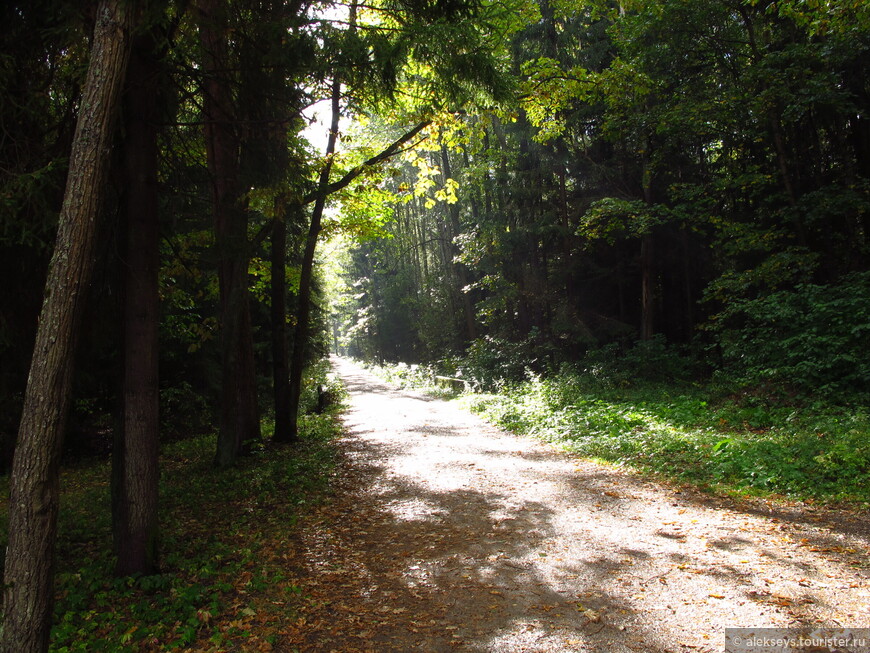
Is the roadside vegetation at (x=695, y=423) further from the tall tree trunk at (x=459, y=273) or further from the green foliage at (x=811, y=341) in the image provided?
the tall tree trunk at (x=459, y=273)

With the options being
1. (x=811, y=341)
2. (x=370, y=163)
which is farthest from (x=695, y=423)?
(x=370, y=163)

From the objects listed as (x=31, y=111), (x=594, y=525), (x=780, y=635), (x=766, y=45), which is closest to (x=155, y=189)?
(x=31, y=111)

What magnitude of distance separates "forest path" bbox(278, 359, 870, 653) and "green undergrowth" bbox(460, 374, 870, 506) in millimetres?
690

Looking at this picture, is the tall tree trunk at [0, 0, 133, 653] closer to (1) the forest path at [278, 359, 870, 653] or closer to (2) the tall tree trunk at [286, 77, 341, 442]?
(1) the forest path at [278, 359, 870, 653]

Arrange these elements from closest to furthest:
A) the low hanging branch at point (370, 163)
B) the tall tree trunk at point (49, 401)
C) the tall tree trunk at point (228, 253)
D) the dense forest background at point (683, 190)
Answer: the tall tree trunk at point (49, 401) < the tall tree trunk at point (228, 253) < the low hanging branch at point (370, 163) < the dense forest background at point (683, 190)

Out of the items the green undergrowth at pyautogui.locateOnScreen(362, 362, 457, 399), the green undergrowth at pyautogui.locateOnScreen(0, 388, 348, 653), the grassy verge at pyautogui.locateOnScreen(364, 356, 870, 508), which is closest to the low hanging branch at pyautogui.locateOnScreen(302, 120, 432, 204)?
the green undergrowth at pyautogui.locateOnScreen(0, 388, 348, 653)

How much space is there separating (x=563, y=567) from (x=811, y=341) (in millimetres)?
8580

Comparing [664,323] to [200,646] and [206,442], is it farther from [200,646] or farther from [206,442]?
[200,646]

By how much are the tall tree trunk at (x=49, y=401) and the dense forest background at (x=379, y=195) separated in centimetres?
2

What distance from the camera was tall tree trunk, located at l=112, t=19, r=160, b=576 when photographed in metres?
4.71

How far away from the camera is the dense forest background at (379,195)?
177 inches

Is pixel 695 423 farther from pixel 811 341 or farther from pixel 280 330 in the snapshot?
pixel 280 330

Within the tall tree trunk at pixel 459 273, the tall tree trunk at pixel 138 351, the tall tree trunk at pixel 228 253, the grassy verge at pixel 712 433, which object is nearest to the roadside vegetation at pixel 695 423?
the grassy verge at pixel 712 433

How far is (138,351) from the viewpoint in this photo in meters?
4.71
